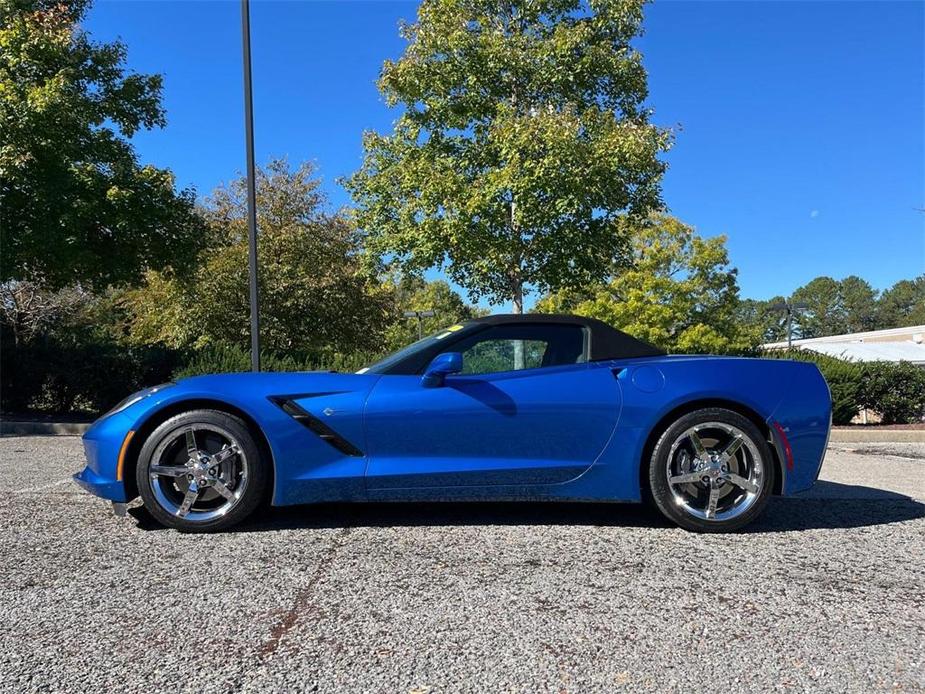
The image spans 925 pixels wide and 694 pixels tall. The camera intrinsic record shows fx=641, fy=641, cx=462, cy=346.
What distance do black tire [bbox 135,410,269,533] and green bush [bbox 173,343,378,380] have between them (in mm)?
6658

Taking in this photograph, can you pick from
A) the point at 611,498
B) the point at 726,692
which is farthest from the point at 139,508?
the point at 726,692

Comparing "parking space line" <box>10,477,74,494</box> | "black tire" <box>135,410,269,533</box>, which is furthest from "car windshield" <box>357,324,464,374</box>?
"parking space line" <box>10,477,74,494</box>

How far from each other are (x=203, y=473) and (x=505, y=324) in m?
1.90

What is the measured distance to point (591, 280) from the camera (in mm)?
11953

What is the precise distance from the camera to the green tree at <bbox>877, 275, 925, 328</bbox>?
97375 millimetres

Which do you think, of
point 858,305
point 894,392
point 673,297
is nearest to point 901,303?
point 858,305

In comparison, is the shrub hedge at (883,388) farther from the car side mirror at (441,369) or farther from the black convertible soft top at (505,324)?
the car side mirror at (441,369)

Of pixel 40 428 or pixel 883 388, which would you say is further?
pixel 883 388

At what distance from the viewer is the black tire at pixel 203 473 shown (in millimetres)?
3469


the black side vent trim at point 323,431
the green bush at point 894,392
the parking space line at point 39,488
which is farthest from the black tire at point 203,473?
the green bush at point 894,392

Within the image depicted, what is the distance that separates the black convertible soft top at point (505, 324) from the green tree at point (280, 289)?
13.6 meters

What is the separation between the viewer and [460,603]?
8.49 ft

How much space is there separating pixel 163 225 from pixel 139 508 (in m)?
8.37

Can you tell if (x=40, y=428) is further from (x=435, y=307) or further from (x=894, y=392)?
(x=435, y=307)
